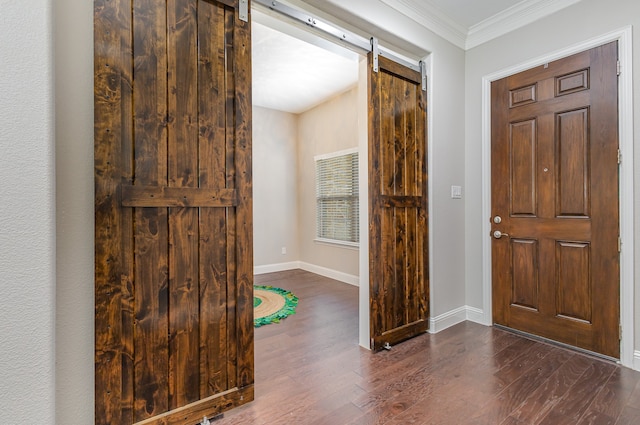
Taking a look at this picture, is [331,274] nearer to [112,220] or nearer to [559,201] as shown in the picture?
[559,201]

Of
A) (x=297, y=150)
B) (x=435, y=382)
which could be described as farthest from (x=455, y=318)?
(x=297, y=150)

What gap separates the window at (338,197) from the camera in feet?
15.8

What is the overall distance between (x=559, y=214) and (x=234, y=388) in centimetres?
275

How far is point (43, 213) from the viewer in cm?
112

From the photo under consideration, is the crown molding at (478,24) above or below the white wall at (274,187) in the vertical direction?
above

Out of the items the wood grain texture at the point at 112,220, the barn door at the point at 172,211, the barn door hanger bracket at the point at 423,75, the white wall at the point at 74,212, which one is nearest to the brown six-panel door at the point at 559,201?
the barn door hanger bracket at the point at 423,75

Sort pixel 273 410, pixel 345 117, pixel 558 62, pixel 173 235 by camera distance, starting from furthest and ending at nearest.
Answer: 1. pixel 345 117
2. pixel 558 62
3. pixel 273 410
4. pixel 173 235

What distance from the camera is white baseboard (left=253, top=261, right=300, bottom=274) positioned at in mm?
5426

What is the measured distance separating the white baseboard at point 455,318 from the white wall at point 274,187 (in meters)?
3.31

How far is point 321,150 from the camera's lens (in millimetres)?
5371

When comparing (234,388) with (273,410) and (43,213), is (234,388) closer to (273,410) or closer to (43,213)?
(273,410)

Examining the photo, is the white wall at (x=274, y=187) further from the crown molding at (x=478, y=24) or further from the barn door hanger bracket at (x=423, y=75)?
the crown molding at (x=478, y=24)

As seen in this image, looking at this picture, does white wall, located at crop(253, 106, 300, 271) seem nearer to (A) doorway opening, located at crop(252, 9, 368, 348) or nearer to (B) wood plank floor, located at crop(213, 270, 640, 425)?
(A) doorway opening, located at crop(252, 9, 368, 348)

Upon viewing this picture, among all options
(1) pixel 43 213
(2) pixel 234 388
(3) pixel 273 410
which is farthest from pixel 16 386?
(3) pixel 273 410
